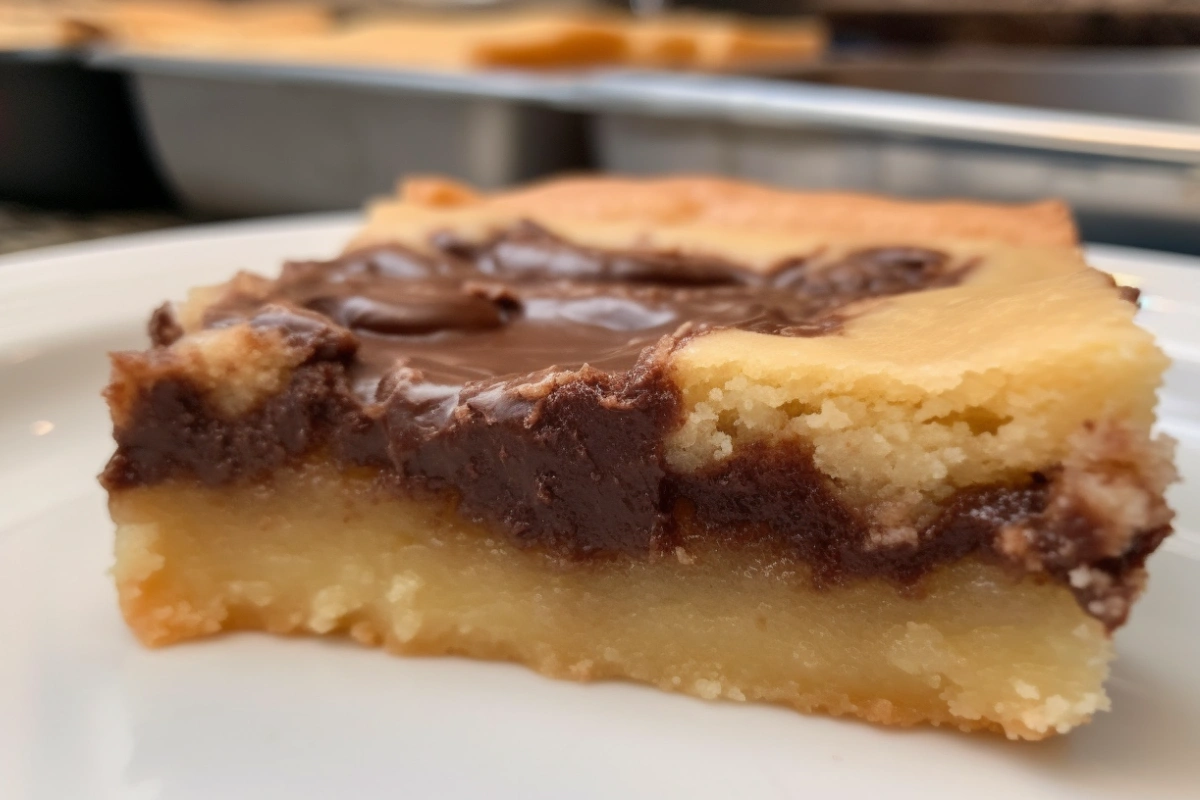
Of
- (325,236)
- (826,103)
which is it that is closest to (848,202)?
(826,103)

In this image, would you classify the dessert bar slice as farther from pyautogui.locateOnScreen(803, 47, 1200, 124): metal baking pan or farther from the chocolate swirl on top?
pyautogui.locateOnScreen(803, 47, 1200, 124): metal baking pan

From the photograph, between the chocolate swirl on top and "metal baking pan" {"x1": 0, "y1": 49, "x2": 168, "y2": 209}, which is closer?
the chocolate swirl on top

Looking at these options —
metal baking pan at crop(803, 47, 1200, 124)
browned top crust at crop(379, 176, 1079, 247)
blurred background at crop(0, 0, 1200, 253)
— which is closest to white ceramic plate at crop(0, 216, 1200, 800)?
browned top crust at crop(379, 176, 1079, 247)

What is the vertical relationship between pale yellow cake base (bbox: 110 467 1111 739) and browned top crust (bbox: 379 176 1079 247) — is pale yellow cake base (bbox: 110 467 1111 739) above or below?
below

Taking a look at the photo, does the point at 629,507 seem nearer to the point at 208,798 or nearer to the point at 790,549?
the point at 790,549

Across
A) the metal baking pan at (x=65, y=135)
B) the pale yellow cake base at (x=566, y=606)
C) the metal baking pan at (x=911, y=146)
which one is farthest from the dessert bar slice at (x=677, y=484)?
the metal baking pan at (x=65, y=135)

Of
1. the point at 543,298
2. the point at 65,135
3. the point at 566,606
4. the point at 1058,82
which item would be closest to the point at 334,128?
the point at 65,135

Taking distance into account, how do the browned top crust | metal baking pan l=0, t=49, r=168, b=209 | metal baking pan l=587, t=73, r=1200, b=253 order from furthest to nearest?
metal baking pan l=0, t=49, r=168, b=209 < metal baking pan l=587, t=73, r=1200, b=253 < the browned top crust

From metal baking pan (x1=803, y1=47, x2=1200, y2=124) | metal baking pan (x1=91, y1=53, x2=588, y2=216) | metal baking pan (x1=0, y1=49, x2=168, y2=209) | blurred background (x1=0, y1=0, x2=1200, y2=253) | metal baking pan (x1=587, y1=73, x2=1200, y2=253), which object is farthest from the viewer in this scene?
metal baking pan (x1=803, y1=47, x2=1200, y2=124)
